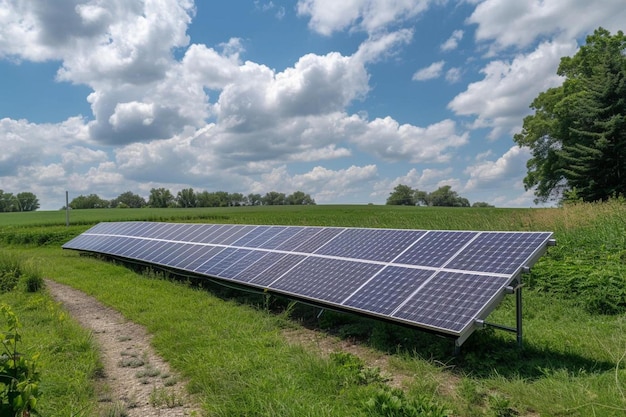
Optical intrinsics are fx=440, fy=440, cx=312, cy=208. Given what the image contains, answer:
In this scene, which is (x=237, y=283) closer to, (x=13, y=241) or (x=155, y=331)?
(x=155, y=331)

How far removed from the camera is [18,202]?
85.7 m

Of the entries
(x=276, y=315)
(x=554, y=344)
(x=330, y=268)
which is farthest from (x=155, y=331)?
(x=554, y=344)

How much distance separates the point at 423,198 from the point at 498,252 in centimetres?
8453

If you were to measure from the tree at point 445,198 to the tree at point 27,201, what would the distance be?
266 feet

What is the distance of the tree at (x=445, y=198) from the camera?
8506 cm

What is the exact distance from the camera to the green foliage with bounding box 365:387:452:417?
3.97 metres

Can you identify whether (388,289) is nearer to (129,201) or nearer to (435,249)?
(435,249)

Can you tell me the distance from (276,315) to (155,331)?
2225mm

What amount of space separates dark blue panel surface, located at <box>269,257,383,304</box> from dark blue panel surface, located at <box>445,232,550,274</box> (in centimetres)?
148

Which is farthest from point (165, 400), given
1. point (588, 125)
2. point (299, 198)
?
point (299, 198)

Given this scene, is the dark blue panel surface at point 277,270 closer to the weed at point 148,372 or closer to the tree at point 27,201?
the weed at point 148,372

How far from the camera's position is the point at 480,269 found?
20.4 ft

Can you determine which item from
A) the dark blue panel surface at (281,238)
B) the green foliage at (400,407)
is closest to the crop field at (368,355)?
the green foliage at (400,407)

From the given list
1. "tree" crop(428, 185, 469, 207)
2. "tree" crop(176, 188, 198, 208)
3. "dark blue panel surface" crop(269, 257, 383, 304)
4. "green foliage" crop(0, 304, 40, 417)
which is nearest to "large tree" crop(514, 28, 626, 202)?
"dark blue panel surface" crop(269, 257, 383, 304)
